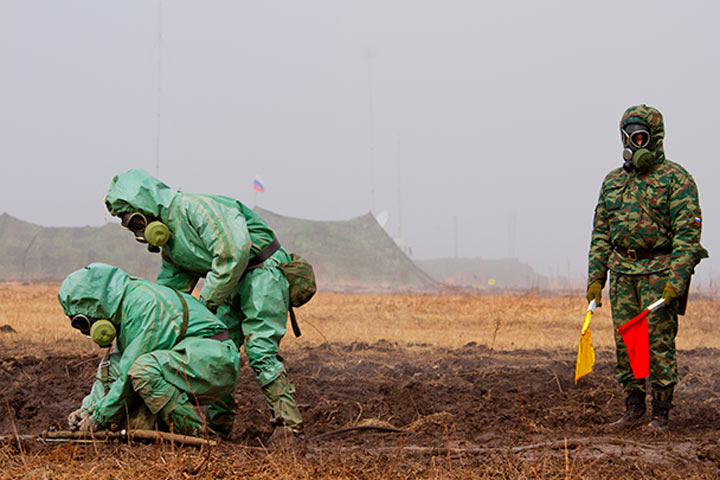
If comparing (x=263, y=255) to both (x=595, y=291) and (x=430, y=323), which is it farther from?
(x=430, y=323)

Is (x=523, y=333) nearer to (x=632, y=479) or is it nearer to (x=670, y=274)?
(x=670, y=274)

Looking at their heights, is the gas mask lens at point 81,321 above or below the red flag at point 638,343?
above

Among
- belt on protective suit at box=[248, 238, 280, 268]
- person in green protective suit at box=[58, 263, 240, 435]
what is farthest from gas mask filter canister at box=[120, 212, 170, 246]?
belt on protective suit at box=[248, 238, 280, 268]

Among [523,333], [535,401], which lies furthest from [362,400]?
[523,333]

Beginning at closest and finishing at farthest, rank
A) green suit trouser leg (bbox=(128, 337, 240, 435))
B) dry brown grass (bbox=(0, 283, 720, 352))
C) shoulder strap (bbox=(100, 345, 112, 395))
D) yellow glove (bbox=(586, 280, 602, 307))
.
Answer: green suit trouser leg (bbox=(128, 337, 240, 435)) → shoulder strap (bbox=(100, 345, 112, 395)) → yellow glove (bbox=(586, 280, 602, 307)) → dry brown grass (bbox=(0, 283, 720, 352))

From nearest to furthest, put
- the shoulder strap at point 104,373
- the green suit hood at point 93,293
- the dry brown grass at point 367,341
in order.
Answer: the dry brown grass at point 367,341 < the green suit hood at point 93,293 < the shoulder strap at point 104,373

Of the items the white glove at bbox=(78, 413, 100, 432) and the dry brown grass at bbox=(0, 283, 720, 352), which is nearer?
the white glove at bbox=(78, 413, 100, 432)

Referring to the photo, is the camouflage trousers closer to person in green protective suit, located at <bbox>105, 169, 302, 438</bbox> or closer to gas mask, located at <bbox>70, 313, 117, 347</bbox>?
person in green protective suit, located at <bbox>105, 169, 302, 438</bbox>

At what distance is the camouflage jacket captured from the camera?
504 cm

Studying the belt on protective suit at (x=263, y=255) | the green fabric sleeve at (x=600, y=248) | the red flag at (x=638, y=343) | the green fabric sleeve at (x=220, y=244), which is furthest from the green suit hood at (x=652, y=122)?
the green fabric sleeve at (x=220, y=244)

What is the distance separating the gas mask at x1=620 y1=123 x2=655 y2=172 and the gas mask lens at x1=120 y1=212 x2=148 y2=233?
3235 mm

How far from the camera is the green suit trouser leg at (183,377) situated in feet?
13.2

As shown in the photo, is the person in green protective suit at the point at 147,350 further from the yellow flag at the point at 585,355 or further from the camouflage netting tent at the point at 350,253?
the camouflage netting tent at the point at 350,253

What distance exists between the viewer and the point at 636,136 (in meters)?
5.24
